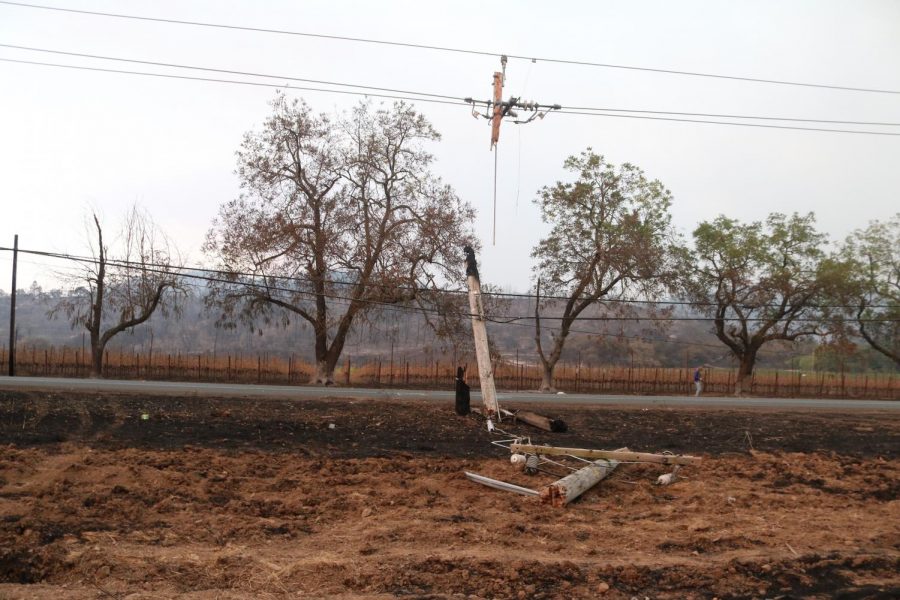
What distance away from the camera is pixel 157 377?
40219 mm

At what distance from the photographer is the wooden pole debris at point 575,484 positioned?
9977 mm

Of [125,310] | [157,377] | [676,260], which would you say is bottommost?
[157,377]

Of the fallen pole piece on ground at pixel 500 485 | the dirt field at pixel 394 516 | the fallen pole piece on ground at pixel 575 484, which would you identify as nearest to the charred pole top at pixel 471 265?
the dirt field at pixel 394 516

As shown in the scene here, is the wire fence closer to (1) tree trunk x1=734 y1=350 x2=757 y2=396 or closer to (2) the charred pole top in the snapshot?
(1) tree trunk x1=734 y1=350 x2=757 y2=396

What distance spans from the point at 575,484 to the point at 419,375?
33.6 metres

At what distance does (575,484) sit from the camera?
10.4 m

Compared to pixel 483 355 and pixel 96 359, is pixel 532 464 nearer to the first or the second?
pixel 483 355

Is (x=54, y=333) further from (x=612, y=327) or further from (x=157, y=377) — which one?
(x=612, y=327)

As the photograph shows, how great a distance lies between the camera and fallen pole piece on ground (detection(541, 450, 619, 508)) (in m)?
9.98

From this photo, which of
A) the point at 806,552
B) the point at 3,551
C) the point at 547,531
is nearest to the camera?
the point at 3,551

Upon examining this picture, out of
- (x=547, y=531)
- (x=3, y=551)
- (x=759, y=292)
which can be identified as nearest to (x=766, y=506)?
(x=547, y=531)

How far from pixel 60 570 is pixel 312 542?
8.06 ft

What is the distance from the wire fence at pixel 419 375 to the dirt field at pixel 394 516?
2422 centimetres

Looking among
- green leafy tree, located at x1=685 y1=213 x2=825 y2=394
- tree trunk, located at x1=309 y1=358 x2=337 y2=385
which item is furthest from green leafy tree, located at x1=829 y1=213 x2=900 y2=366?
tree trunk, located at x1=309 y1=358 x2=337 y2=385
